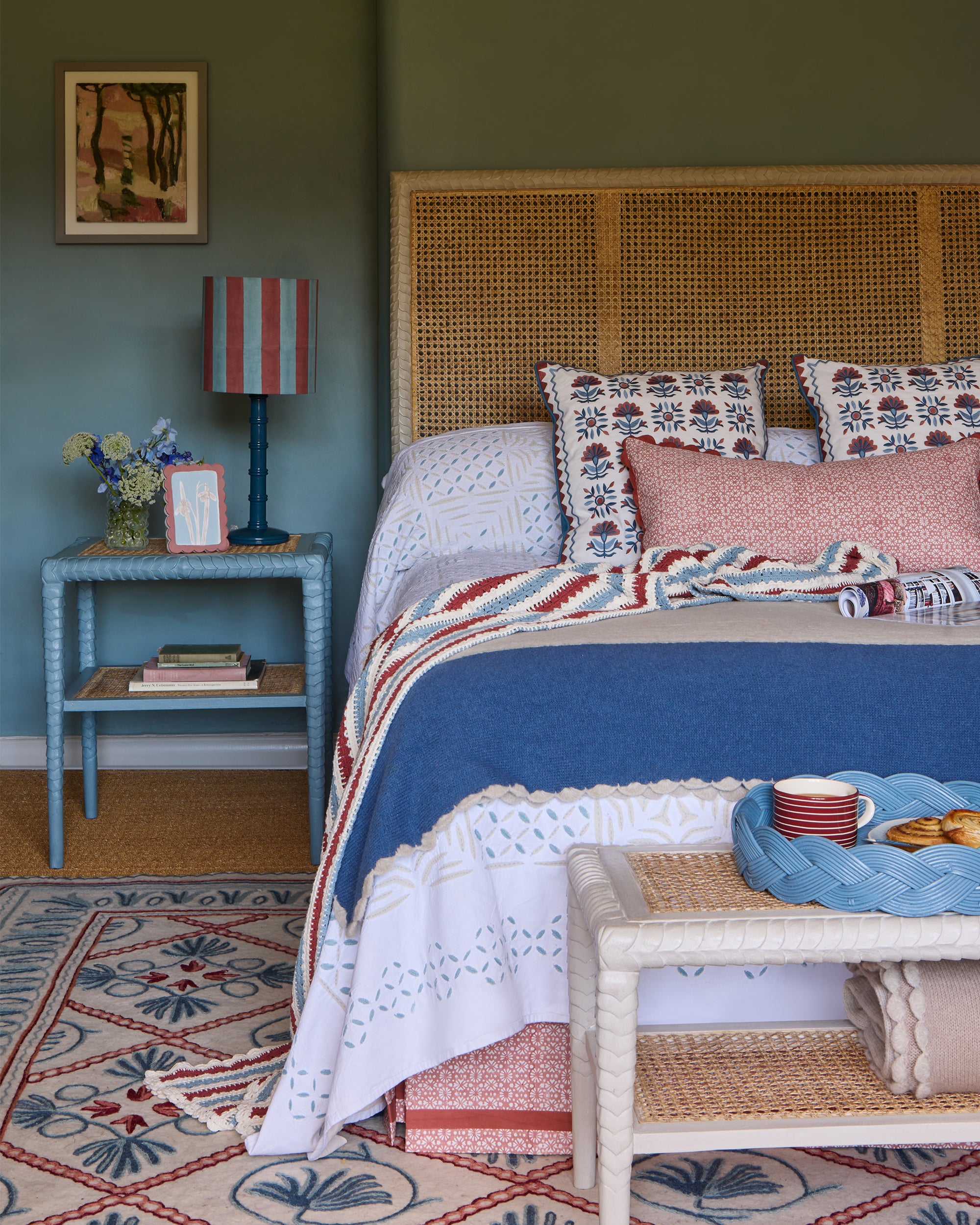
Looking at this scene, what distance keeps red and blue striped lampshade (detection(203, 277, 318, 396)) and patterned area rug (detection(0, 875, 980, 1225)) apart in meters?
1.43

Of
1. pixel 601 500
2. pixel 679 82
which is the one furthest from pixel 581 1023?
pixel 679 82

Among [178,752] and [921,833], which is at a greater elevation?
[921,833]

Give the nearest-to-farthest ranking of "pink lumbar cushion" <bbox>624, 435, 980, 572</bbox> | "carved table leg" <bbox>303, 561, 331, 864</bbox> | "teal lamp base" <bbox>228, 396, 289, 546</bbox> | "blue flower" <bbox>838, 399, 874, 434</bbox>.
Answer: "pink lumbar cushion" <bbox>624, 435, 980, 572</bbox>
"blue flower" <bbox>838, 399, 874, 434</bbox>
"carved table leg" <bbox>303, 561, 331, 864</bbox>
"teal lamp base" <bbox>228, 396, 289, 546</bbox>

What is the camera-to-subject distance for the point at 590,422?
259cm

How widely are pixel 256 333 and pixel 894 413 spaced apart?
1447mm

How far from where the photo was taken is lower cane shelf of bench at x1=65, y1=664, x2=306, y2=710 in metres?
2.63

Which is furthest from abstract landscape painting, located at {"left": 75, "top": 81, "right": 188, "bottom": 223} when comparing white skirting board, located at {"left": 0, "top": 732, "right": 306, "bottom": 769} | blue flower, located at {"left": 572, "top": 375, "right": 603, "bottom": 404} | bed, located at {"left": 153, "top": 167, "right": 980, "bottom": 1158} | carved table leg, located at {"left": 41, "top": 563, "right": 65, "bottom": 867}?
bed, located at {"left": 153, "top": 167, "right": 980, "bottom": 1158}

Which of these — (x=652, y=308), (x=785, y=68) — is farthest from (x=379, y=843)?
(x=785, y=68)

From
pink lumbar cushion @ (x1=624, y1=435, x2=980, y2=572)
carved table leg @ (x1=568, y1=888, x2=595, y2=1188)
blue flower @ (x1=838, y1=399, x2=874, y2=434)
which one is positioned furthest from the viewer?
blue flower @ (x1=838, y1=399, x2=874, y2=434)

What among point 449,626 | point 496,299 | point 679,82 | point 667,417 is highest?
point 679,82

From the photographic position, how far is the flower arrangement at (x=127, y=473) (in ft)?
9.09

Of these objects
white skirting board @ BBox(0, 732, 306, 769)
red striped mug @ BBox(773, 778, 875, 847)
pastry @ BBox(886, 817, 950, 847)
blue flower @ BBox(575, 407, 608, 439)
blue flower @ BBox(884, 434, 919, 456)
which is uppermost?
blue flower @ BBox(575, 407, 608, 439)

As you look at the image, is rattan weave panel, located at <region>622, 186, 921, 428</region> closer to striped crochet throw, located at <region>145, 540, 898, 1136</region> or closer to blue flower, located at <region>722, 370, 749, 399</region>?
blue flower, located at <region>722, 370, 749, 399</region>

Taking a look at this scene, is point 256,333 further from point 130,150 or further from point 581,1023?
point 581,1023
